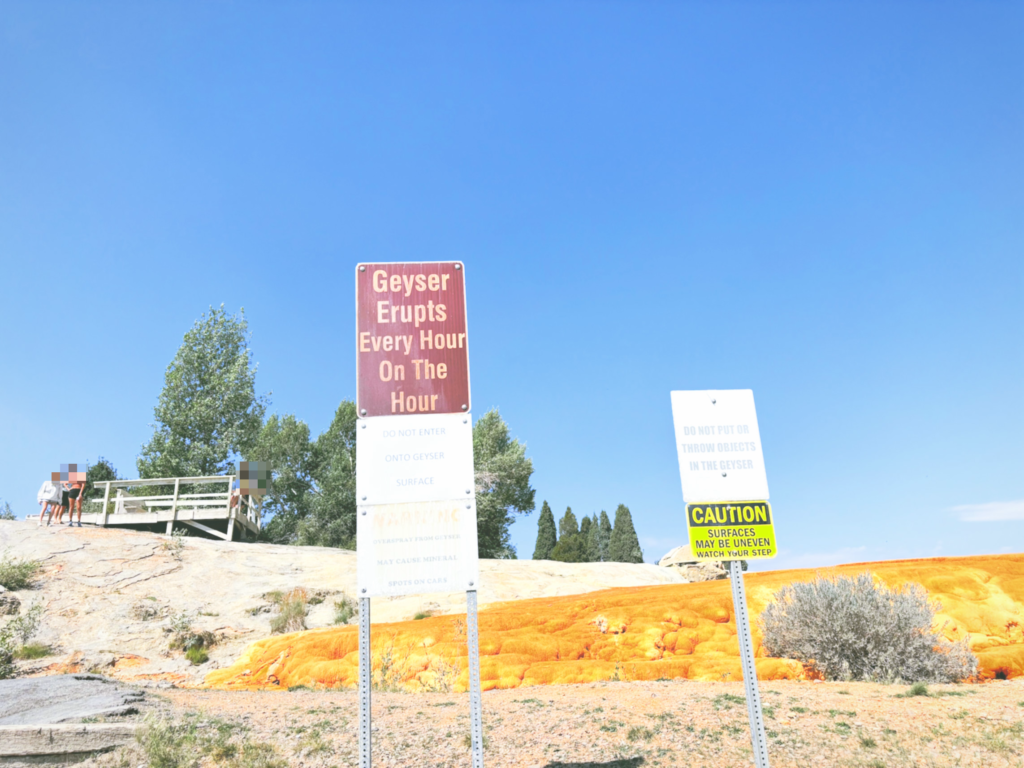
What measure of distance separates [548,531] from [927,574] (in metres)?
Answer: 41.5

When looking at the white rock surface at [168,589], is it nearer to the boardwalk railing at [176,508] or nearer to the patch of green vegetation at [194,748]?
the boardwalk railing at [176,508]

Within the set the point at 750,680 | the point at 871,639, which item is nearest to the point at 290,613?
the point at 871,639

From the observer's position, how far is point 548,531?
55.3 meters

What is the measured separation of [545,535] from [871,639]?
46.0 meters

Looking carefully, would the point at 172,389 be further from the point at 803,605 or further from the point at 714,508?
the point at 714,508

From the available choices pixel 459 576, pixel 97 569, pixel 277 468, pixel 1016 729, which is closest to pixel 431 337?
pixel 459 576

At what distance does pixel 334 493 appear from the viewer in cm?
4050

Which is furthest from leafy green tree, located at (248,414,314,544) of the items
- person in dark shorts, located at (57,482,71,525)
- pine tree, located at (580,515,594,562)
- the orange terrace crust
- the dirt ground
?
the dirt ground

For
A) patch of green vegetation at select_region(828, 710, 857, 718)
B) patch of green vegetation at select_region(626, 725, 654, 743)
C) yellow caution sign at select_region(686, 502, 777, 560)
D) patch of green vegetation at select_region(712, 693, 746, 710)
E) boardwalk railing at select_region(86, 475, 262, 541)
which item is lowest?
patch of green vegetation at select_region(828, 710, 857, 718)

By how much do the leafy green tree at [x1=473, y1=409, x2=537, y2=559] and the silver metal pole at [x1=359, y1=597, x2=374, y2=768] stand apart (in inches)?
1395

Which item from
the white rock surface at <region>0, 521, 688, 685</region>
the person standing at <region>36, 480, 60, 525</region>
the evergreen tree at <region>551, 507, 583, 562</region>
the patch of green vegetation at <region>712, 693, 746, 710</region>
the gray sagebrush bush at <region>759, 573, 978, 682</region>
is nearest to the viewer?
the patch of green vegetation at <region>712, 693, 746, 710</region>

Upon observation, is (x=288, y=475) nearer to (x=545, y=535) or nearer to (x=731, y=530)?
(x=545, y=535)

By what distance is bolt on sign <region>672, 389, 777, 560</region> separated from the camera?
15.6 feet

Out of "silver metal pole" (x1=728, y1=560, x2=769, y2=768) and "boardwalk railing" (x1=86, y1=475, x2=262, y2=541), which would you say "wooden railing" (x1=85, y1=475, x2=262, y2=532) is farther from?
"silver metal pole" (x1=728, y1=560, x2=769, y2=768)
